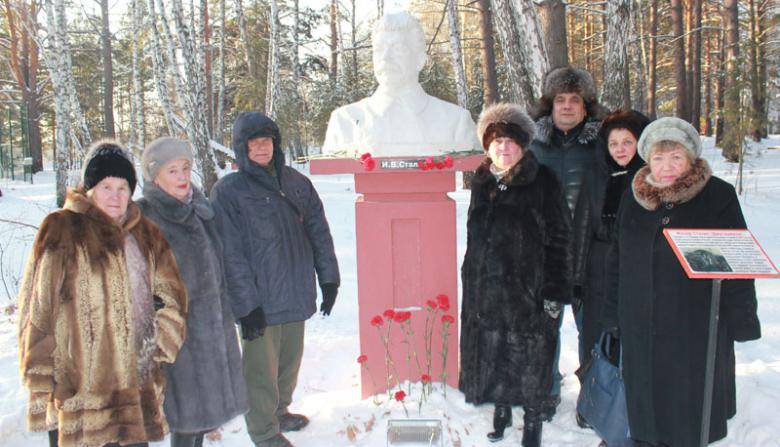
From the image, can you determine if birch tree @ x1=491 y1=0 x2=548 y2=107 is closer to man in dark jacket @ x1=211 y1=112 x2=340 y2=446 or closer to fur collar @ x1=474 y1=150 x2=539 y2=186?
fur collar @ x1=474 y1=150 x2=539 y2=186

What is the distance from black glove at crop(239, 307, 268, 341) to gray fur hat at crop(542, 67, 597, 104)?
6.79 ft

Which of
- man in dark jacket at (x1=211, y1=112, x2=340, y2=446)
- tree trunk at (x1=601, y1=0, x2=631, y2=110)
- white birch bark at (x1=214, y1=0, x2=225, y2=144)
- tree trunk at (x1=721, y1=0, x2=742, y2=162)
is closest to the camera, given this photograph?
man in dark jacket at (x1=211, y1=112, x2=340, y2=446)

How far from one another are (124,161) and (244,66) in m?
21.7

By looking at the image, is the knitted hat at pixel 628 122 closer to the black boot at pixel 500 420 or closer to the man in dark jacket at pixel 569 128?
the man in dark jacket at pixel 569 128

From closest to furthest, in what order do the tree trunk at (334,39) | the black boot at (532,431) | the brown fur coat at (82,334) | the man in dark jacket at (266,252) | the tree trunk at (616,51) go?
the brown fur coat at (82,334), the man in dark jacket at (266,252), the black boot at (532,431), the tree trunk at (616,51), the tree trunk at (334,39)

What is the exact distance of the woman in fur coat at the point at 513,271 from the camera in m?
2.95

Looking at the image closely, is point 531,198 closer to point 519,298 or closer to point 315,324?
point 519,298

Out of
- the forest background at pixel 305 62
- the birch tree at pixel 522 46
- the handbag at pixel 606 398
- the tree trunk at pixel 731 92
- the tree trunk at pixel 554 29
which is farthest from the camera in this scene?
the tree trunk at pixel 731 92

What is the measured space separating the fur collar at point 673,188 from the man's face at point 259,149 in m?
1.83

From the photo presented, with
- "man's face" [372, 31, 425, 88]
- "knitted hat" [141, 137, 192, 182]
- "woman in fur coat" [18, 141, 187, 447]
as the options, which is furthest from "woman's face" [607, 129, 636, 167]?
"woman in fur coat" [18, 141, 187, 447]

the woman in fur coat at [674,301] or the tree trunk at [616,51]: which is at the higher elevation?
the tree trunk at [616,51]

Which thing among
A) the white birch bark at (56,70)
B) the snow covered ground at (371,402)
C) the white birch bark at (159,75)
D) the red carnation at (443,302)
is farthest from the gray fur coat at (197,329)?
the white birch bark at (56,70)

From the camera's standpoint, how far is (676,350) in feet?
8.12

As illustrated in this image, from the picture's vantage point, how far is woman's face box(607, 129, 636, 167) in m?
2.99
